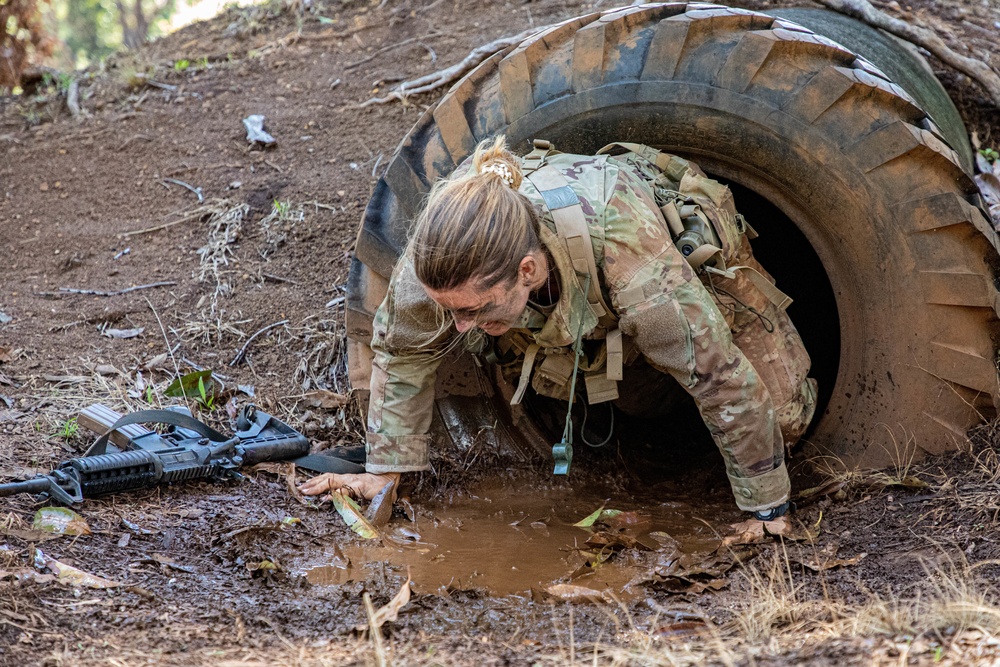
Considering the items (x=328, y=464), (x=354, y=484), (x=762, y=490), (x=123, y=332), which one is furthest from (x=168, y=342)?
(x=762, y=490)

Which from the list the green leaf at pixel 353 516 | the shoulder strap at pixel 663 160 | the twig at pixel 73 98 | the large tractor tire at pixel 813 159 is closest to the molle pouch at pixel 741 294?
the large tractor tire at pixel 813 159

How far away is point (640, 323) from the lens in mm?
2697

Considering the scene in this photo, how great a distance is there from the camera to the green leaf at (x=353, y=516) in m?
3.01

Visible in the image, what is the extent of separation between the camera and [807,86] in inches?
117

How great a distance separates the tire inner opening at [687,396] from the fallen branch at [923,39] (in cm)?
99

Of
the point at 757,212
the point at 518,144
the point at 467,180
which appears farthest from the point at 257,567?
the point at 757,212

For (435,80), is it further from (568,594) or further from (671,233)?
(568,594)

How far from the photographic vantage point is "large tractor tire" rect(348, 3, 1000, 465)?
295cm

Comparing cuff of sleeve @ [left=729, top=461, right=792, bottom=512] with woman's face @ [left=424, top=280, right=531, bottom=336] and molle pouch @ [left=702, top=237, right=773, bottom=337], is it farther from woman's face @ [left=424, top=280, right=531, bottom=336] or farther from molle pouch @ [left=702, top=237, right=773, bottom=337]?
woman's face @ [left=424, top=280, right=531, bottom=336]

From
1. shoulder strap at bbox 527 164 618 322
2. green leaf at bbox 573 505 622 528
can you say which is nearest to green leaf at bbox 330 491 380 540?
green leaf at bbox 573 505 622 528

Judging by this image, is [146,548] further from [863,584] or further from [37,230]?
[37,230]

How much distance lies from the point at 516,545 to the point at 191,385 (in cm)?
158

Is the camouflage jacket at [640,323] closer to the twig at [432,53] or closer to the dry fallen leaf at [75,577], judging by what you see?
the dry fallen leaf at [75,577]

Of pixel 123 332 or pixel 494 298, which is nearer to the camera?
pixel 494 298
